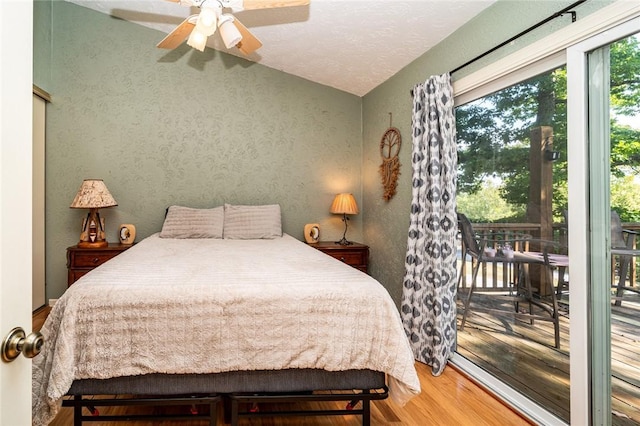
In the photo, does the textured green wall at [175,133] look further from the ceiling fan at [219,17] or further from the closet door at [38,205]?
the ceiling fan at [219,17]

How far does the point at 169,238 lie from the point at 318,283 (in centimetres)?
229

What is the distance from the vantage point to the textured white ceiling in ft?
8.73

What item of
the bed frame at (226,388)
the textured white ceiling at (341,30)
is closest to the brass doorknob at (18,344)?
the bed frame at (226,388)

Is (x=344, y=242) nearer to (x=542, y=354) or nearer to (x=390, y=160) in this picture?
(x=390, y=160)

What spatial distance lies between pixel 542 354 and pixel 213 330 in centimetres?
176

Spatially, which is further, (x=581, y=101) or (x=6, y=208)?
A: (x=581, y=101)

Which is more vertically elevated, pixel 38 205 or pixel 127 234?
pixel 38 205

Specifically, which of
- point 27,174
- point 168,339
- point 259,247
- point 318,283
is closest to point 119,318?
point 168,339

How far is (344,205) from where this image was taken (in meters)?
4.25

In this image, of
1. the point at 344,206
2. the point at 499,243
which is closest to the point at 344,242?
the point at 344,206

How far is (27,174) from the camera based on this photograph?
721mm

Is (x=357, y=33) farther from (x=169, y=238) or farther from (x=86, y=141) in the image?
(x=86, y=141)

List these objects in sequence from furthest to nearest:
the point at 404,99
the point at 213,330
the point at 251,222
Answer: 1. the point at 251,222
2. the point at 404,99
3. the point at 213,330

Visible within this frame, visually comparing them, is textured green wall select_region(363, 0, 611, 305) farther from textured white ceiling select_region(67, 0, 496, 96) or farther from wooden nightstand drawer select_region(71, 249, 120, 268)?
wooden nightstand drawer select_region(71, 249, 120, 268)
